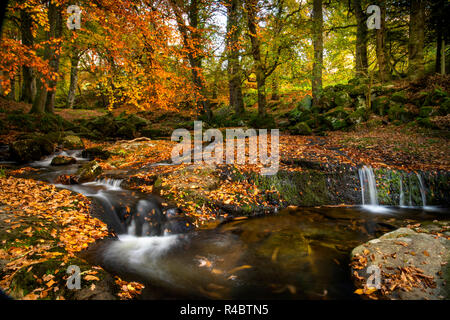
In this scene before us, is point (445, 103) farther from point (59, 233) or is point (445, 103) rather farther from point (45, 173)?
point (45, 173)

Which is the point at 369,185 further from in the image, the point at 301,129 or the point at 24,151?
the point at 24,151

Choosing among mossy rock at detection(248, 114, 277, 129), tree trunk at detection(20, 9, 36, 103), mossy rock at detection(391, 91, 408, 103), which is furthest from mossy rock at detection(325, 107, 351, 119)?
tree trunk at detection(20, 9, 36, 103)

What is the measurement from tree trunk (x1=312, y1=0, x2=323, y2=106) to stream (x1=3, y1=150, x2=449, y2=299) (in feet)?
24.9

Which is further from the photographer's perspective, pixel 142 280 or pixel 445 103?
pixel 445 103

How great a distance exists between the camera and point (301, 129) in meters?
12.6

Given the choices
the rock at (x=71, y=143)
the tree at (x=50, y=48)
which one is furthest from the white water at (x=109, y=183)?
the tree at (x=50, y=48)

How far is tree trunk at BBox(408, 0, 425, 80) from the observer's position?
11.8 meters

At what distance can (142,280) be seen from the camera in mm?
3436

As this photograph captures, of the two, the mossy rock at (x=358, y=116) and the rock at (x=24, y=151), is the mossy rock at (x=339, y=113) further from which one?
the rock at (x=24, y=151)

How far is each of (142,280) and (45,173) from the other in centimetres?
743

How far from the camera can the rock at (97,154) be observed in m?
10.3

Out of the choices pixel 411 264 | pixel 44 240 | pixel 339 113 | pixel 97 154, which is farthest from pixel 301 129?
pixel 44 240

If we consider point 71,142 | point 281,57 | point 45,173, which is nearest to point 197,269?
point 45,173

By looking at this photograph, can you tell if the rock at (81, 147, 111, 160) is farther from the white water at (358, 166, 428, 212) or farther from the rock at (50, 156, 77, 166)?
the white water at (358, 166, 428, 212)
